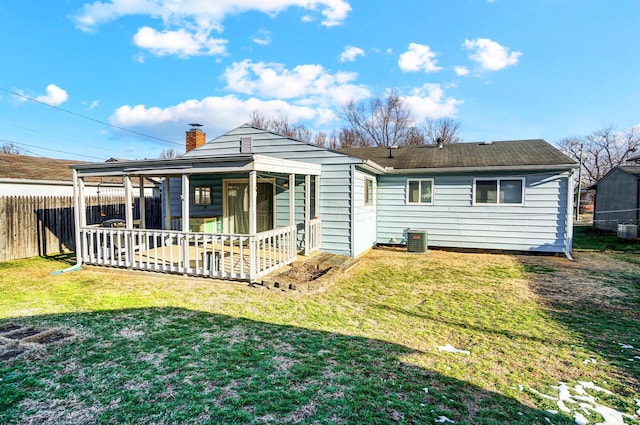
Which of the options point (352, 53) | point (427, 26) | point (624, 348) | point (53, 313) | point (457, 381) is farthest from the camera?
point (352, 53)

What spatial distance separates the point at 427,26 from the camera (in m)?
13.3

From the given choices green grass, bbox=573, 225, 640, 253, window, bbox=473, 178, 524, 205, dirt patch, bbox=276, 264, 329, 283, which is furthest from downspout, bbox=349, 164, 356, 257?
green grass, bbox=573, 225, 640, 253

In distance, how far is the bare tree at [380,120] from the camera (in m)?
33.3

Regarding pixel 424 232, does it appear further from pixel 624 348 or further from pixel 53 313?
pixel 53 313

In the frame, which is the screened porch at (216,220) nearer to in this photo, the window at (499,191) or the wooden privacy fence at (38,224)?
the wooden privacy fence at (38,224)

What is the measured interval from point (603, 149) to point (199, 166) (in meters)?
52.4

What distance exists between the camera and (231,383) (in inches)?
122

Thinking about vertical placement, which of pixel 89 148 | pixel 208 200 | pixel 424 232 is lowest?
pixel 424 232

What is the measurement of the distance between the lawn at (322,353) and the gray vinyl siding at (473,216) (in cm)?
321

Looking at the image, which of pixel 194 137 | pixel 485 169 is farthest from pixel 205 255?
pixel 485 169

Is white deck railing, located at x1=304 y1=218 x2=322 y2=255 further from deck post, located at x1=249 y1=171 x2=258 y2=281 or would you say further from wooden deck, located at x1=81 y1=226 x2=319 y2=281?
deck post, located at x1=249 y1=171 x2=258 y2=281

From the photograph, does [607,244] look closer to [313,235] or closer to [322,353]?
[313,235]

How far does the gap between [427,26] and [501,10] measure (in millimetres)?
3483

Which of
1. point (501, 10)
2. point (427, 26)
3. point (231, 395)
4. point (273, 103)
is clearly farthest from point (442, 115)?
point (231, 395)
